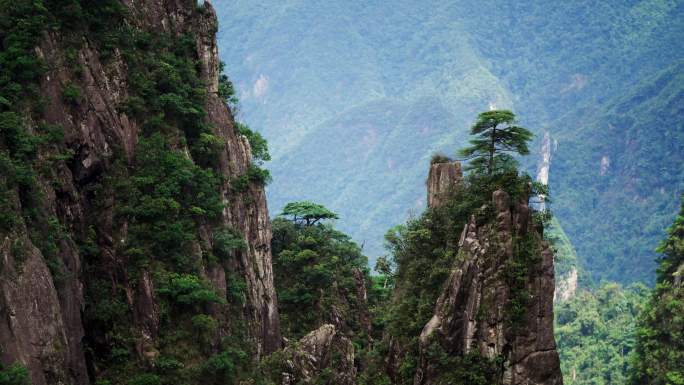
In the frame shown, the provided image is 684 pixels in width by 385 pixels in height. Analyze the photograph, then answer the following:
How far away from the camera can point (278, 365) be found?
56.2 metres

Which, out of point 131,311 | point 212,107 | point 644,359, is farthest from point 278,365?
point 644,359

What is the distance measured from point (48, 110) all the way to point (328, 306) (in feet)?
102

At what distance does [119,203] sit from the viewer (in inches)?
1873

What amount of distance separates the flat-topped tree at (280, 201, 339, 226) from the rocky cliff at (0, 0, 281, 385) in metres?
16.2

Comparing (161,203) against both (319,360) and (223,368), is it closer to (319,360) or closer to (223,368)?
(223,368)

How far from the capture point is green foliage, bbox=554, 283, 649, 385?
114562 millimetres

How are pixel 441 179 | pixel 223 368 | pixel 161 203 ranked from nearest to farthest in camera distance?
1. pixel 223 368
2. pixel 161 203
3. pixel 441 179

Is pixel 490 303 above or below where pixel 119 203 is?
below

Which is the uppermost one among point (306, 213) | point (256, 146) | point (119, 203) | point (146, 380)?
Answer: point (256, 146)

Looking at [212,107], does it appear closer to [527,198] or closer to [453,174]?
[453,174]

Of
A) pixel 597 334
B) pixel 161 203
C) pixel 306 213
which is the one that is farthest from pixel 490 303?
pixel 597 334

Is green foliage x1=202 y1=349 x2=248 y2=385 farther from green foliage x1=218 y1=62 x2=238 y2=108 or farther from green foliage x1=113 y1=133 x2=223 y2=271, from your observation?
green foliage x1=218 y1=62 x2=238 y2=108

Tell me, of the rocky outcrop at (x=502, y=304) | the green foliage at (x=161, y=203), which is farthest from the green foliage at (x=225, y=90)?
the rocky outcrop at (x=502, y=304)

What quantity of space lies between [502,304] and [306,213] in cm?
3310
